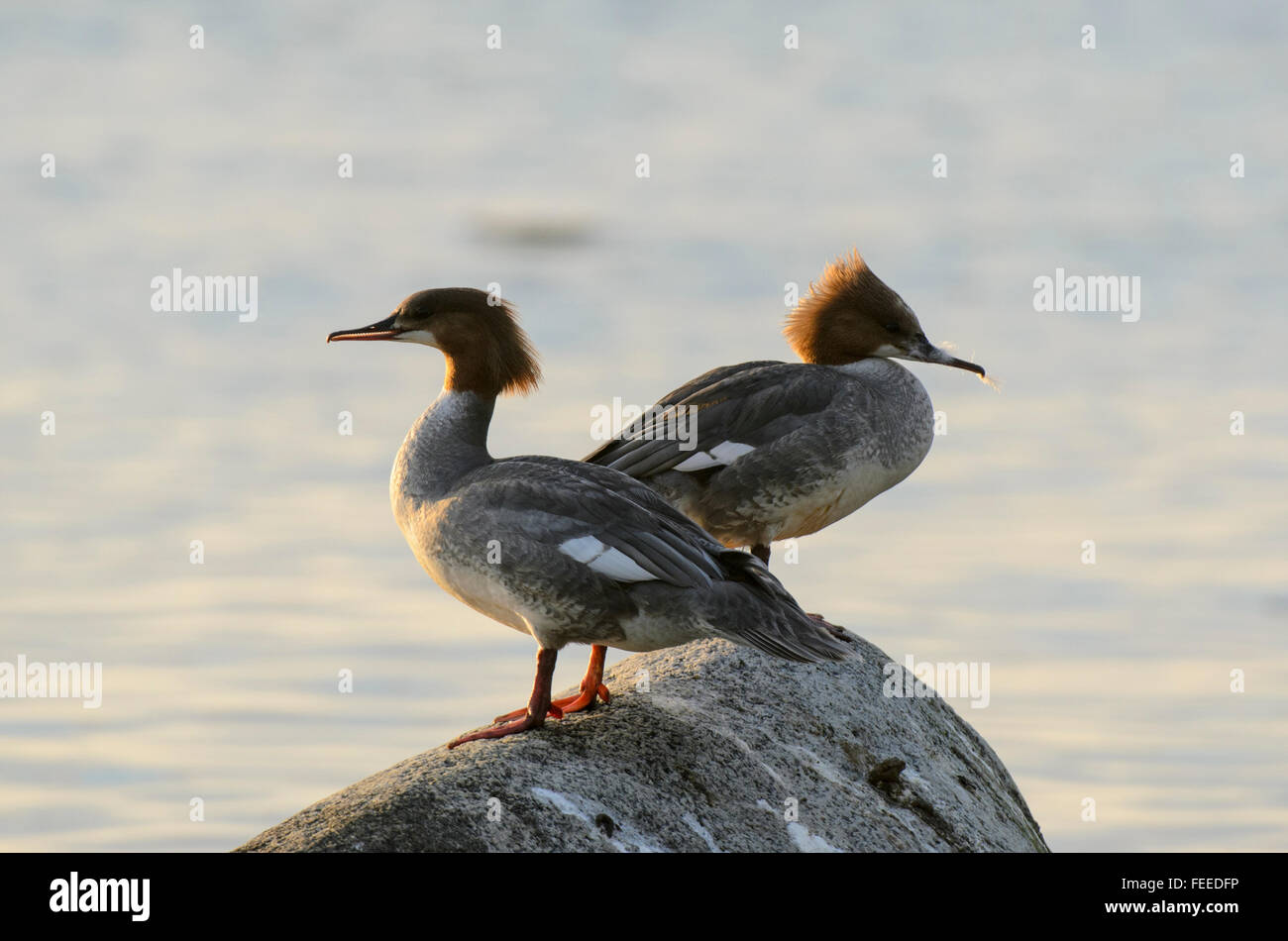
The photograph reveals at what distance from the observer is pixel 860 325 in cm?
923

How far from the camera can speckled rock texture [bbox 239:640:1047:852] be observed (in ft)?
17.6

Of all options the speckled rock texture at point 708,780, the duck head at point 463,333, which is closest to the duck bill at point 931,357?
the speckled rock texture at point 708,780

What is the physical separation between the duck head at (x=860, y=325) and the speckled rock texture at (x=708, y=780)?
2006mm

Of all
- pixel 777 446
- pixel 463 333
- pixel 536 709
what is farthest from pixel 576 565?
pixel 777 446

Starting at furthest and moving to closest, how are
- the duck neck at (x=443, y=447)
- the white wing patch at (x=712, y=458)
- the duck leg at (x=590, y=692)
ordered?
the white wing patch at (x=712, y=458)
the duck neck at (x=443, y=447)
the duck leg at (x=590, y=692)

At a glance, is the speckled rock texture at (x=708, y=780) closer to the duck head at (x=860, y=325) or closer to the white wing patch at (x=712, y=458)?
the white wing patch at (x=712, y=458)

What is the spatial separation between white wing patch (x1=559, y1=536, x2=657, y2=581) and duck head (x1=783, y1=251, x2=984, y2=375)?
3.44 metres

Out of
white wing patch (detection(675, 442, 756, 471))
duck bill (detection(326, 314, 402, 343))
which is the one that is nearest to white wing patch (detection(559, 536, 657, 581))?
duck bill (detection(326, 314, 402, 343))

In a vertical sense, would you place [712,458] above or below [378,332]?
below

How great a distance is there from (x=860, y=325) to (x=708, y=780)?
3843mm

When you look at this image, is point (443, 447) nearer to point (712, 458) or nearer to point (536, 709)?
point (536, 709)

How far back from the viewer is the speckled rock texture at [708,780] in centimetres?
537
